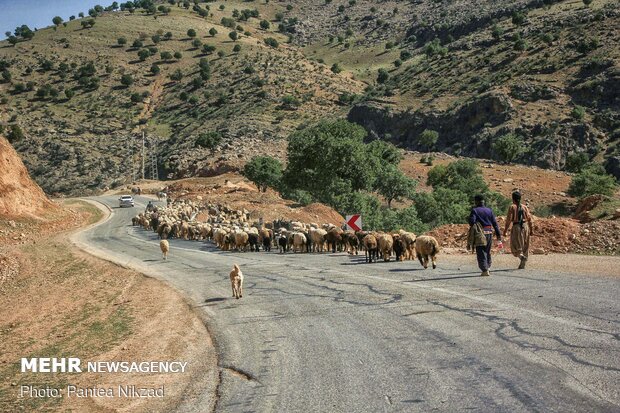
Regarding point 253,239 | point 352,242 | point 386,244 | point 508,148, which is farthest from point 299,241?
point 508,148

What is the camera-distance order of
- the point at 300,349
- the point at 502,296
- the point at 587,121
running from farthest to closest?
the point at 587,121 → the point at 502,296 → the point at 300,349

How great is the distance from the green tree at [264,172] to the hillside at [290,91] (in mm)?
13545

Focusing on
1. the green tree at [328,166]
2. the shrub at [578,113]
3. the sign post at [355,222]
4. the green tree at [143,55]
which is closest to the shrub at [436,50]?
the shrub at [578,113]

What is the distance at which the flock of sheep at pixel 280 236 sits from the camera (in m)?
20.6

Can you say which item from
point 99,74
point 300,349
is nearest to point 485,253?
point 300,349

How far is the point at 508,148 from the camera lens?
70625 millimetres

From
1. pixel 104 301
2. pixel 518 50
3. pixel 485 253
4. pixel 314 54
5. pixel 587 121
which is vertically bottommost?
pixel 104 301

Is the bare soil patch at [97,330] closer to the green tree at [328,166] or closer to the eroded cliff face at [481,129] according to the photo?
the green tree at [328,166]

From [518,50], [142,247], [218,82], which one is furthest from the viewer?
[218,82]

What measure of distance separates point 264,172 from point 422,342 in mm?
60798

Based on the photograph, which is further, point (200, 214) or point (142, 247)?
point (200, 214)

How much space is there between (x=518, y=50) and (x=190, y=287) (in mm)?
84767

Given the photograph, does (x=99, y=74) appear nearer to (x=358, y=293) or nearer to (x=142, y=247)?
(x=142, y=247)

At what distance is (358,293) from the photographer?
1362 cm
